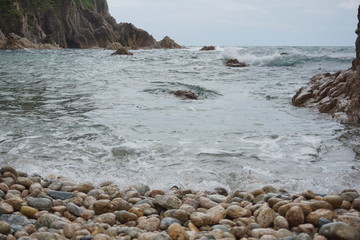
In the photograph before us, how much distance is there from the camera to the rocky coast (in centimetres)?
233

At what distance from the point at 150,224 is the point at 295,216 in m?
1.13

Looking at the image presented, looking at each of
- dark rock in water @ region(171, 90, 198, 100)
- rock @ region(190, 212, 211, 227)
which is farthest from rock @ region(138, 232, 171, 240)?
dark rock in water @ region(171, 90, 198, 100)

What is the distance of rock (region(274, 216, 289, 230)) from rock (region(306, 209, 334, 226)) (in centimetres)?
20

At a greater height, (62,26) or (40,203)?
(62,26)

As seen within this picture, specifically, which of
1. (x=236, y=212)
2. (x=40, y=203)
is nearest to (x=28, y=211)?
(x=40, y=203)

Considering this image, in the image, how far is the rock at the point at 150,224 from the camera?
2.56m

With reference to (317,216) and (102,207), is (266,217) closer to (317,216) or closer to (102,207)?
(317,216)

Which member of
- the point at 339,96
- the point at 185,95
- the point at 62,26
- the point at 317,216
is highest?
the point at 62,26

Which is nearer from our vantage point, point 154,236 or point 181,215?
point 154,236

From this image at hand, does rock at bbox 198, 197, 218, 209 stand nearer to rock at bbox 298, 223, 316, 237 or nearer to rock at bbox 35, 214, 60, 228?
rock at bbox 298, 223, 316, 237

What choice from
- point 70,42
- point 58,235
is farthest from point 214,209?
point 70,42

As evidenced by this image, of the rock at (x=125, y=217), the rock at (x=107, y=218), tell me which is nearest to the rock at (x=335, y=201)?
the rock at (x=125, y=217)

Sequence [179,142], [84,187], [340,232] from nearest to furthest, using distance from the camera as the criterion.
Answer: [340,232]
[84,187]
[179,142]

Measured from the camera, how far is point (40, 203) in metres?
2.87
